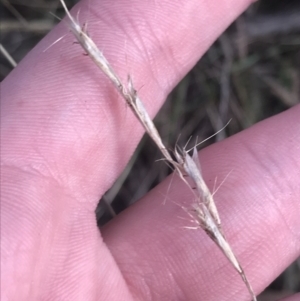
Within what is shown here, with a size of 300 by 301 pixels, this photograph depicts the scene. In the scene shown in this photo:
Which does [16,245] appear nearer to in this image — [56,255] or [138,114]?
[56,255]

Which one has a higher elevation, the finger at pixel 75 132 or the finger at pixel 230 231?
the finger at pixel 75 132

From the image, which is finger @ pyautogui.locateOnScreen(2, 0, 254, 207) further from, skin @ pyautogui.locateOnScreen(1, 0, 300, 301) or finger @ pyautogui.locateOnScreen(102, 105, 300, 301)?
finger @ pyautogui.locateOnScreen(102, 105, 300, 301)

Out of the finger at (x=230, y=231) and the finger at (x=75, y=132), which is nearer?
the finger at (x=75, y=132)

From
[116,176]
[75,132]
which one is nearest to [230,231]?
[116,176]

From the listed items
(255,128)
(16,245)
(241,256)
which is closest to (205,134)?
(255,128)

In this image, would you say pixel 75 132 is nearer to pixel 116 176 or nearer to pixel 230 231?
pixel 116 176

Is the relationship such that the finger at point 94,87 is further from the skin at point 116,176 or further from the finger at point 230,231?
the finger at point 230,231

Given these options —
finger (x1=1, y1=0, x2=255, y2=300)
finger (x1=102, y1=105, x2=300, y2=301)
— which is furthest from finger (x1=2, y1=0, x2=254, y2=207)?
finger (x1=102, y1=105, x2=300, y2=301)

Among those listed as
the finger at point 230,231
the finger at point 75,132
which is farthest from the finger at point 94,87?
the finger at point 230,231
